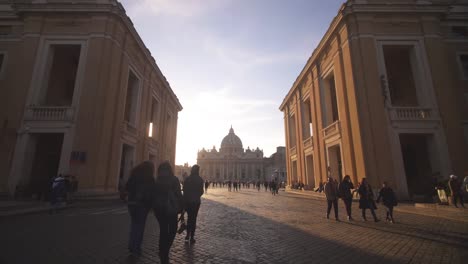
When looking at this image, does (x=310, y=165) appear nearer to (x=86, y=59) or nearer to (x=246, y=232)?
(x=246, y=232)

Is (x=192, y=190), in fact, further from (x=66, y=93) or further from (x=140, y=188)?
(x=66, y=93)

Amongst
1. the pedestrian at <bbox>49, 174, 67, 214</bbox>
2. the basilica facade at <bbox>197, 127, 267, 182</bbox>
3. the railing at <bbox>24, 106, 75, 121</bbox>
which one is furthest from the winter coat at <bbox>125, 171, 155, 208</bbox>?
the basilica facade at <bbox>197, 127, 267, 182</bbox>

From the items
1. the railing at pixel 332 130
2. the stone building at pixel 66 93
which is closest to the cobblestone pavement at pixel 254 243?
the stone building at pixel 66 93

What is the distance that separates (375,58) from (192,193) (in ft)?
55.4

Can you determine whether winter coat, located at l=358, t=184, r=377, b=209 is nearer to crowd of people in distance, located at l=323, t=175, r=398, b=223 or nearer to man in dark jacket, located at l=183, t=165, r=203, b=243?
crowd of people in distance, located at l=323, t=175, r=398, b=223

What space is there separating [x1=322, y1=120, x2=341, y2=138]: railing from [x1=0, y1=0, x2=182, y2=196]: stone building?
54.5 ft

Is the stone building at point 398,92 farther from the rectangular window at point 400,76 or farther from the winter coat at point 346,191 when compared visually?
the winter coat at point 346,191

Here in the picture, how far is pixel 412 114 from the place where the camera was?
51.8ft

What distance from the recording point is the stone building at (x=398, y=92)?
14945 millimetres

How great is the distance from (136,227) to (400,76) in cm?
2404

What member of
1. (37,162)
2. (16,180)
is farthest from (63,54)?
(16,180)

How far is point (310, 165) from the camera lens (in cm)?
2569

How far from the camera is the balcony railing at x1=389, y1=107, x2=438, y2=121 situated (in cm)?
1552

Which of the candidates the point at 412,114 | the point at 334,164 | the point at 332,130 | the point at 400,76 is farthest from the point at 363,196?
the point at 400,76
